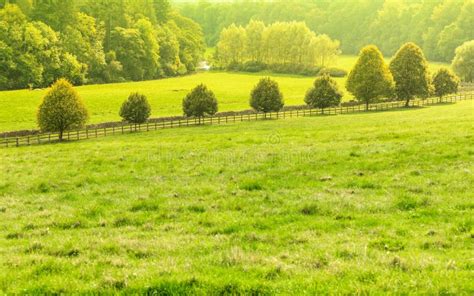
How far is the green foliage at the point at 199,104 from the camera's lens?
7356 cm

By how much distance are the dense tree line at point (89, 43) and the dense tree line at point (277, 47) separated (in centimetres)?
1262

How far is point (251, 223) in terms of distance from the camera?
14297 millimetres

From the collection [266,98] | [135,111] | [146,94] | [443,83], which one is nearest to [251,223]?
[135,111]

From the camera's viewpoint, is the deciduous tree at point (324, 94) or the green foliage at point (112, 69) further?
the green foliage at point (112, 69)

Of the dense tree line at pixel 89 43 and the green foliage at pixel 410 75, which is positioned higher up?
the dense tree line at pixel 89 43

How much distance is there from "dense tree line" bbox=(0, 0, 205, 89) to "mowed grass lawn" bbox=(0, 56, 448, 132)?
886 centimetres

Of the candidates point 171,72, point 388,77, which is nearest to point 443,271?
point 388,77

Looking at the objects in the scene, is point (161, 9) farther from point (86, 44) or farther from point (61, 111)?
point (61, 111)

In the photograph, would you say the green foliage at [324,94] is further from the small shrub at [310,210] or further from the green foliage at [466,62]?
the small shrub at [310,210]

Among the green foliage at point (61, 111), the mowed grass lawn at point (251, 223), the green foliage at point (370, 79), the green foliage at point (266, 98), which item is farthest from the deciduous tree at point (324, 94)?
the mowed grass lawn at point (251, 223)

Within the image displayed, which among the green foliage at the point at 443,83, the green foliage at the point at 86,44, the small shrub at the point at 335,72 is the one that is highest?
the green foliage at the point at 86,44

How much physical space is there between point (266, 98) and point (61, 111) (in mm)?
31525

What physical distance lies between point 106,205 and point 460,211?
11.8 meters

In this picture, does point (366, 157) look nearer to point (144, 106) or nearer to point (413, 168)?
point (413, 168)
